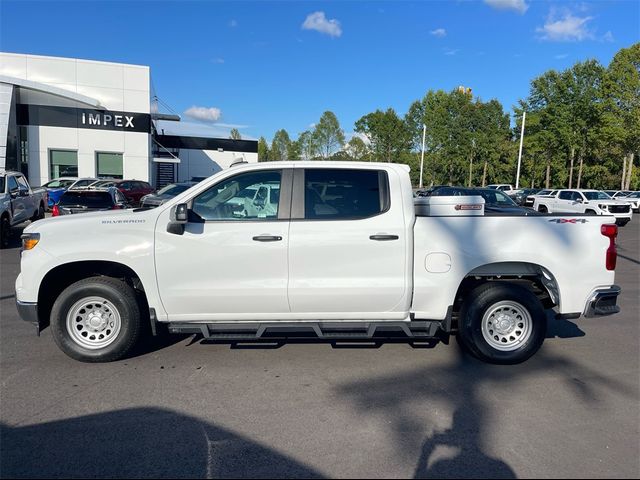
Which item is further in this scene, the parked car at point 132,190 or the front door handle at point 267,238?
the parked car at point 132,190

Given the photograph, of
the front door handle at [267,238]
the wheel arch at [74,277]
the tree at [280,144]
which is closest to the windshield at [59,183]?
the wheel arch at [74,277]

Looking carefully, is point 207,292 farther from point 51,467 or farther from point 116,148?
point 116,148

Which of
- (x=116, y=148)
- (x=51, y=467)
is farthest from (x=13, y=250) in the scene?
(x=116, y=148)

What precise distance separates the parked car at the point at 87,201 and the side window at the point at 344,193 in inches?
386

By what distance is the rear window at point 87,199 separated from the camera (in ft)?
42.2

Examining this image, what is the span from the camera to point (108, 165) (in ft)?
102

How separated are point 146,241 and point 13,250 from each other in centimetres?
966

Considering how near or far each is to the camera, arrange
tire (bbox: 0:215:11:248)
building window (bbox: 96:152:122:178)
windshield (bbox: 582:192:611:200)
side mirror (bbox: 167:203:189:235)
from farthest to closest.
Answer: building window (bbox: 96:152:122:178), windshield (bbox: 582:192:611:200), tire (bbox: 0:215:11:248), side mirror (bbox: 167:203:189:235)

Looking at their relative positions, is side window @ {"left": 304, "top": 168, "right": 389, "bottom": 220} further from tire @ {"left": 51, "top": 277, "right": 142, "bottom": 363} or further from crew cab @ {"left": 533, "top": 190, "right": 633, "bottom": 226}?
crew cab @ {"left": 533, "top": 190, "right": 633, "bottom": 226}

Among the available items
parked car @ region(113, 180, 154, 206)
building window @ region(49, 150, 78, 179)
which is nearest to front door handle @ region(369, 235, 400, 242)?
parked car @ region(113, 180, 154, 206)

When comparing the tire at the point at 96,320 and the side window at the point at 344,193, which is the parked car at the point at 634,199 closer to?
the side window at the point at 344,193

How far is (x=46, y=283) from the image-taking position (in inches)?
185

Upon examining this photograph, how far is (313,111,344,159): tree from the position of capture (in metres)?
80.6

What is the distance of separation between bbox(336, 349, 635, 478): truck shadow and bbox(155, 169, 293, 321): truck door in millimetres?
1152
